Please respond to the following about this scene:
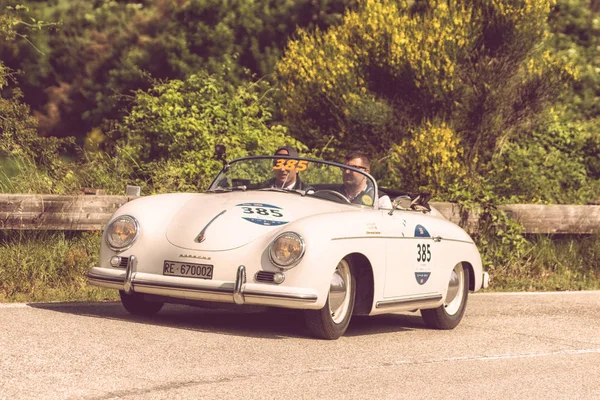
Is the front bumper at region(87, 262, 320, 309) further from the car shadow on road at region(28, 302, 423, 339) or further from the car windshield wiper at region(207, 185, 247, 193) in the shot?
the car windshield wiper at region(207, 185, 247, 193)

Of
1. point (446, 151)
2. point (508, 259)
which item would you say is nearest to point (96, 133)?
point (446, 151)

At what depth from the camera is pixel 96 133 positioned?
1069 inches

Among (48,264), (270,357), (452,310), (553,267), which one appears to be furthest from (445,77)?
(270,357)

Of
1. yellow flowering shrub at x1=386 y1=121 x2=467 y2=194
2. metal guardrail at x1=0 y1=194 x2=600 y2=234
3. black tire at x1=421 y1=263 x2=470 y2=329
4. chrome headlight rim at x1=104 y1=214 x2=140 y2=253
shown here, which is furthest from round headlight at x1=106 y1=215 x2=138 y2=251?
yellow flowering shrub at x1=386 y1=121 x2=467 y2=194

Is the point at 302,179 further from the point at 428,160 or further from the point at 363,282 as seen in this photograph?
the point at 428,160

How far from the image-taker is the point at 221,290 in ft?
28.3

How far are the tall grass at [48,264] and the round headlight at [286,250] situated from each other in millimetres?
3014

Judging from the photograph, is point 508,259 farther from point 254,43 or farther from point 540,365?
point 254,43

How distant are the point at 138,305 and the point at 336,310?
5.72 feet

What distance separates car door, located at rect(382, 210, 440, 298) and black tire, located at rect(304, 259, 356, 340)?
411 millimetres

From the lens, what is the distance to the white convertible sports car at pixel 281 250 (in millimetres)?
8633

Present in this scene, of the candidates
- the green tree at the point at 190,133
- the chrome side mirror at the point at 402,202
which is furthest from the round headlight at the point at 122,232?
the green tree at the point at 190,133

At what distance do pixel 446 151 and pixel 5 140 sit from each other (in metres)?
6.80

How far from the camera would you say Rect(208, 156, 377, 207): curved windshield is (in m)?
10.0
